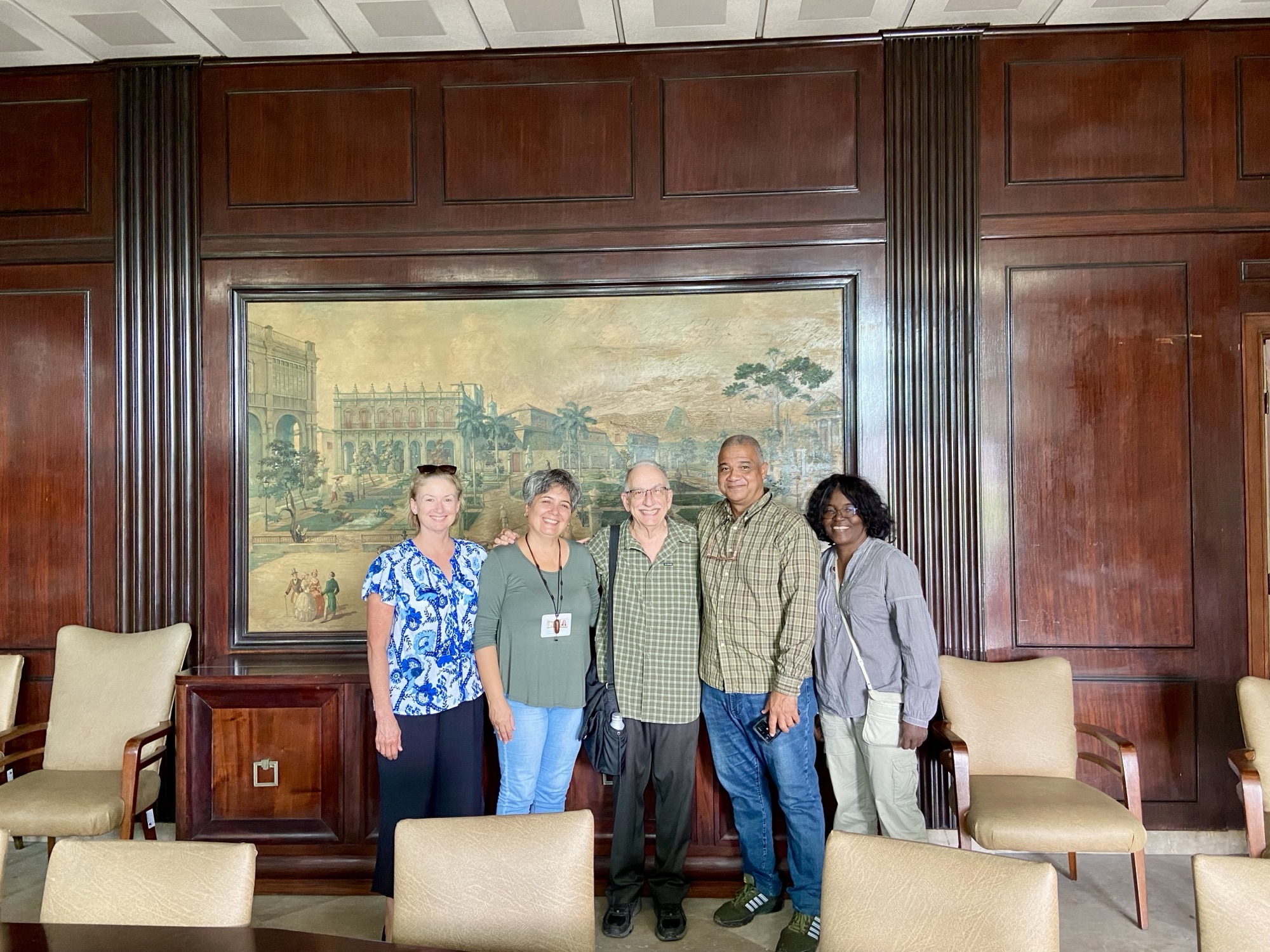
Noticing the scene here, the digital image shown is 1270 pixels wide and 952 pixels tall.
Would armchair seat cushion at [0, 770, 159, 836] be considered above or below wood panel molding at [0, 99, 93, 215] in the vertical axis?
below

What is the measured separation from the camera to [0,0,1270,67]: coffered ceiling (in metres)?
3.50

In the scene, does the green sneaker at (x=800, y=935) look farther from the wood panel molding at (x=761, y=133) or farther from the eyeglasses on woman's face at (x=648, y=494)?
the wood panel molding at (x=761, y=133)

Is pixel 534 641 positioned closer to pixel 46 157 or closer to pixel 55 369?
pixel 55 369

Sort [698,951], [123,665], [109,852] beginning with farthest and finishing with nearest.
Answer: [123,665], [698,951], [109,852]

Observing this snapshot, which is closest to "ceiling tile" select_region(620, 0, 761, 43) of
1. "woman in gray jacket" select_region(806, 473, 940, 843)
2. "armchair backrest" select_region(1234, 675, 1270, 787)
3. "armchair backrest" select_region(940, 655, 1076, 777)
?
"woman in gray jacket" select_region(806, 473, 940, 843)

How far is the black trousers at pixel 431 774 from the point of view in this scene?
9.14 feet

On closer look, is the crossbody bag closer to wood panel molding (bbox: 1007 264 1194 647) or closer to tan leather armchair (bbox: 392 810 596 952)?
wood panel molding (bbox: 1007 264 1194 647)

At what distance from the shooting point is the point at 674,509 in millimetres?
3830

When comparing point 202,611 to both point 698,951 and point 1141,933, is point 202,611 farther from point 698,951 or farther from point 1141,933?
point 1141,933

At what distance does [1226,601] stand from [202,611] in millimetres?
4655

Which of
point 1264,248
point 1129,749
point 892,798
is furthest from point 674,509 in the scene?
point 1264,248

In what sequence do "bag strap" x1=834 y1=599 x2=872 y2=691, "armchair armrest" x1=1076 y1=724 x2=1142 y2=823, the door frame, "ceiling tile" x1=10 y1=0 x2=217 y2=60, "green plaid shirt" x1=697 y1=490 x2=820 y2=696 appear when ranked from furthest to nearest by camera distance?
the door frame → "ceiling tile" x1=10 y1=0 x2=217 y2=60 → "armchair armrest" x1=1076 y1=724 x2=1142 y2=823 → "bag strap" x1=834 y1=599 x2=872 y2=691 → "green plaid shirt" x1=697 y1=490 x2=820 y2=696

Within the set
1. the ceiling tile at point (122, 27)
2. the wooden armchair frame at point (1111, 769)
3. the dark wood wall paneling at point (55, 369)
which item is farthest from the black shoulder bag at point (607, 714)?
the ceiling tile at point (122, 27)

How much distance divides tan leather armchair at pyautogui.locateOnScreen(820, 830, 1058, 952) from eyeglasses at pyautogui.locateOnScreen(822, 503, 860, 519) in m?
1.56
